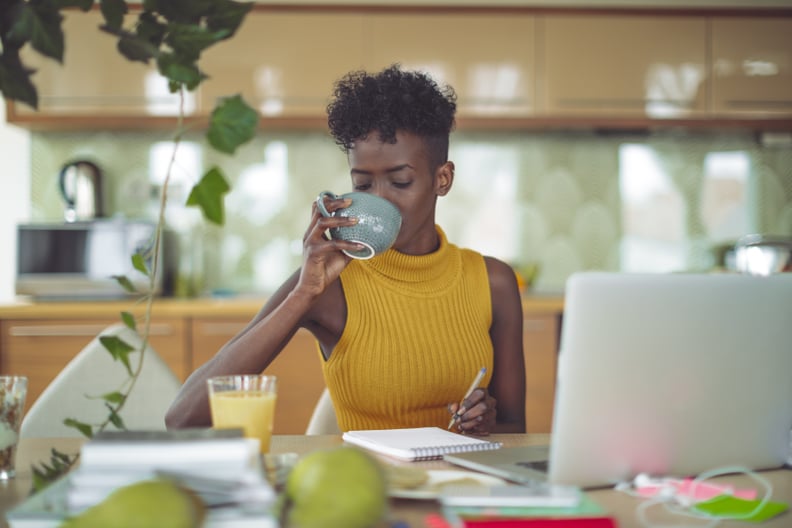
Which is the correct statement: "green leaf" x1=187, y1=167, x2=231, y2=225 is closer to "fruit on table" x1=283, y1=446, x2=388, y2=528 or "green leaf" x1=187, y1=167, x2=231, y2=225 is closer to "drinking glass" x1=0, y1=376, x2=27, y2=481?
"fruit on table" x1=283, y1=446, x2=388, y2=528

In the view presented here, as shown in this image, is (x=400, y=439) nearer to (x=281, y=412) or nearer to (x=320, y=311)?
(x=320, y=311)

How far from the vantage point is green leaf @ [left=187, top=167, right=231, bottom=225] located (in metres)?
0.81

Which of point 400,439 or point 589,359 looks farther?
point 400,439

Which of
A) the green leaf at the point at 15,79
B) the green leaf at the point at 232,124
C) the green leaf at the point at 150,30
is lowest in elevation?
the green leaf at the point at 232,124

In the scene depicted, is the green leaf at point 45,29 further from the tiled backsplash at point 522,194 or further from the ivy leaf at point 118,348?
the tiled backsplash at point 522,194

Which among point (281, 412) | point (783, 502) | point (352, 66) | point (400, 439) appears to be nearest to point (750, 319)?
point (783, 502)

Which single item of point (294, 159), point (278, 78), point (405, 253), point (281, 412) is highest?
point (278, 78)

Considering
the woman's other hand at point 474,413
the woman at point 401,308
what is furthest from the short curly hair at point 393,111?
the woman's other hand at point 474,413

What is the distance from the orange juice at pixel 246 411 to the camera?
1012mm

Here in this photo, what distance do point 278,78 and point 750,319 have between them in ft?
9.20

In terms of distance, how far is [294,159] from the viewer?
374 cm

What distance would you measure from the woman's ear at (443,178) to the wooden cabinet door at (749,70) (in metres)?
2.33

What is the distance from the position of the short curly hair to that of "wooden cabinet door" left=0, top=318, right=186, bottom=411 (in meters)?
1.73

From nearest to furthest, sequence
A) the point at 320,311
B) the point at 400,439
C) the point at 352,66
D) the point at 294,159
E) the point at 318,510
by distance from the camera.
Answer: the point at 318,510 < the point at 400,439 < the point at 320,311 < the point at 352,66 < the point at 294,159
